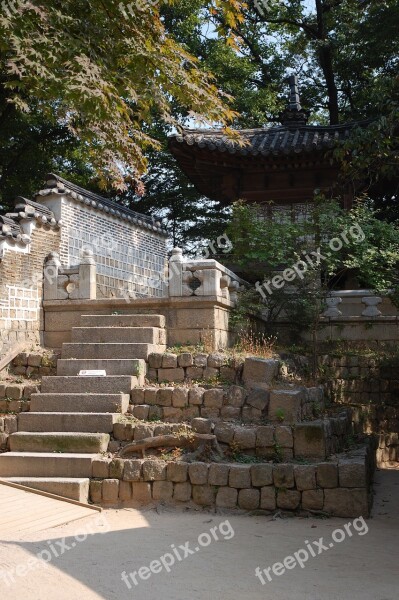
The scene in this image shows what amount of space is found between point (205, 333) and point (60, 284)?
2.94 metres

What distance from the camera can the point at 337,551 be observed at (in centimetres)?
650

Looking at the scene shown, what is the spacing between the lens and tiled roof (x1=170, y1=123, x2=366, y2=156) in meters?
14.0

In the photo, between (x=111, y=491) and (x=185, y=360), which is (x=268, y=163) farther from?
(x=111, y=491)

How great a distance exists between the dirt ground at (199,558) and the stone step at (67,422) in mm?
1344

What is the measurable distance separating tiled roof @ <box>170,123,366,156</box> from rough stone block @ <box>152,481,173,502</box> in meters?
Result: 8.01

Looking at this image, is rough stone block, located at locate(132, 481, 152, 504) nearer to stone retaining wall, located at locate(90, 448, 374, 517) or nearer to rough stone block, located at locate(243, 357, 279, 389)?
stone retaining wall, located at locate(90, 448, 374, 517)

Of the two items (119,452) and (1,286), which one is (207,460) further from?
(1,286)

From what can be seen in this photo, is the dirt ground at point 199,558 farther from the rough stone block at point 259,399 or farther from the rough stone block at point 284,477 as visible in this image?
the rough stone block at point 259,399

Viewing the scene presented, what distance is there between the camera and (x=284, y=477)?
7.71 m

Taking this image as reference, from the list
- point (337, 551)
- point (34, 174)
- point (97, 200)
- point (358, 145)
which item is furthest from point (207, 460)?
point (34, 174)

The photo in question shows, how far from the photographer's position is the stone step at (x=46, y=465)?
8117mm

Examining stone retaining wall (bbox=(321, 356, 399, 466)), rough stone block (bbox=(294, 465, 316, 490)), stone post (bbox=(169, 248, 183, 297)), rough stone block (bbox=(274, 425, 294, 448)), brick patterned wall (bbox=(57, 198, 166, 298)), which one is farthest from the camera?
brick patterned wall (bbox=(57, 198, 166, 298))

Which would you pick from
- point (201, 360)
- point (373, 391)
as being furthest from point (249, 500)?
point (373, 391)

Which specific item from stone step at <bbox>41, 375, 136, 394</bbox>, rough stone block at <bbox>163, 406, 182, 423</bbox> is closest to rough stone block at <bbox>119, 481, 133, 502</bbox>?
rough stone block at <bbox>163, 406, 182, 423</bbox>
